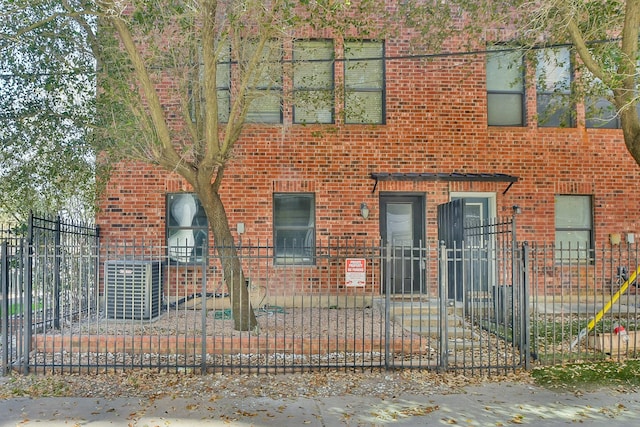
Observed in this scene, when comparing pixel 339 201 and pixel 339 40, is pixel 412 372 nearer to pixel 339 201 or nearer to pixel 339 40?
pixel 339 201

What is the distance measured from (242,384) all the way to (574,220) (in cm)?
861

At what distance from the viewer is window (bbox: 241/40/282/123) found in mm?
7867

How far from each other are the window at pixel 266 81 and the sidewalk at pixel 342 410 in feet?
13.8

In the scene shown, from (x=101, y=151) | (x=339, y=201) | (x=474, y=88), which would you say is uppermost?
(x=474, y=88)

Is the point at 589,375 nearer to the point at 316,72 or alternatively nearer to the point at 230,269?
the point at 230,269

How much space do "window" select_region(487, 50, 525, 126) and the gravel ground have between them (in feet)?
21.1

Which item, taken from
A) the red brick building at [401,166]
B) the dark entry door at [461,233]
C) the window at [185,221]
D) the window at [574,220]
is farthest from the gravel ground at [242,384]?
the window at [574,220]

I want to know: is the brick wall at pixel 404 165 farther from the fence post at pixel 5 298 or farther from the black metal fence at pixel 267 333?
the fence post at pixel 5 298

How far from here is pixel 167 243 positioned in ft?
37.3

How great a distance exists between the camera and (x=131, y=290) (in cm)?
886

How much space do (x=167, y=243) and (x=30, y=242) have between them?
4188mm

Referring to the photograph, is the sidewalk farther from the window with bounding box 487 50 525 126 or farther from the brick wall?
the window with bounding box 487 50 525 126

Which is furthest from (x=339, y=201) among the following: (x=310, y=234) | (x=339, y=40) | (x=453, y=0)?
(x=453, y=0)

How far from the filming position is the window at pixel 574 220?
11844 mm
